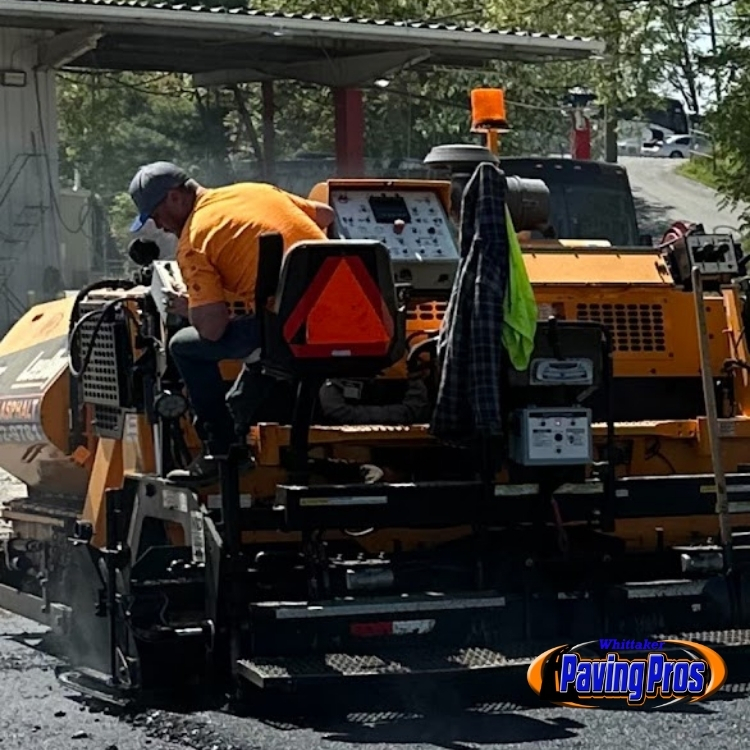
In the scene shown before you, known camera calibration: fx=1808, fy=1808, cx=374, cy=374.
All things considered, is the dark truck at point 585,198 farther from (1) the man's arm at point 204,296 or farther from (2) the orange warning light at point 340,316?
(2) the orange warning light at point 340,316

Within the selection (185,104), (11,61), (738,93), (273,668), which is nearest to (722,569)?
(273,668)

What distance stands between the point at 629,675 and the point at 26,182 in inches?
575

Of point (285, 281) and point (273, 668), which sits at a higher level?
point (285, 281)

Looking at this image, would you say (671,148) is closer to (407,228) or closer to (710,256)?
(407,228)

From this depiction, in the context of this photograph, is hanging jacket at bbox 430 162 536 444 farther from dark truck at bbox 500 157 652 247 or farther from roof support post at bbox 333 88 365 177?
roof support post at bbox 333 88 365 177

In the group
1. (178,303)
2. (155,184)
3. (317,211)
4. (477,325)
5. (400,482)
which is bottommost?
(400,482)

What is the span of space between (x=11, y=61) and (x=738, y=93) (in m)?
7.69

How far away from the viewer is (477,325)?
615 centimetres

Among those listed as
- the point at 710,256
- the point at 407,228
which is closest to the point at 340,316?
the point at 407,228

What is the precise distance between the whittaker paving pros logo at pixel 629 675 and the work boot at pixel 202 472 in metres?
1.20

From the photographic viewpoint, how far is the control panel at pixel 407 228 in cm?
727

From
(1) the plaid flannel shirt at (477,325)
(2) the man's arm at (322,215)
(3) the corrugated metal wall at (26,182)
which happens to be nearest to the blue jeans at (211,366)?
(1) the plaid flannel shirt at (477,325)

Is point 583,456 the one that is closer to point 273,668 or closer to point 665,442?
point 665,442

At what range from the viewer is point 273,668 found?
5.89 metres
